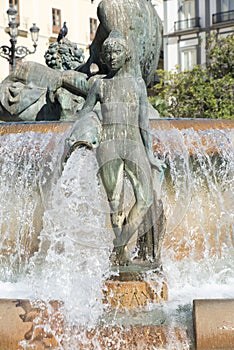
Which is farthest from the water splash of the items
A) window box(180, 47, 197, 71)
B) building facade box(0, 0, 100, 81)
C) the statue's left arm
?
window box(180, 47, 197, 71)

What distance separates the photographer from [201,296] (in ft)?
17.9

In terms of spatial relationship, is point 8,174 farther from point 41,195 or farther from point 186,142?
point 186,142

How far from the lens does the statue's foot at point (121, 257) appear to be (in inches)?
191

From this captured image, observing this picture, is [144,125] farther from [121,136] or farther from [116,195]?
[116,195]

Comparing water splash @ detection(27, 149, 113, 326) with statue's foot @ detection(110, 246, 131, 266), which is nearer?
water splash @ detection(27, 149, 113, 326)

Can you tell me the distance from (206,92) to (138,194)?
65.5 feet

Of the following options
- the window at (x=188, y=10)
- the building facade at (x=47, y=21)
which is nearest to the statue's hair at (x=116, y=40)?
the building facade at (x=47, y=21)

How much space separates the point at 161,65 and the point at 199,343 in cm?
4161

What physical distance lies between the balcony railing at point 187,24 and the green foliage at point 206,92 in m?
12.9

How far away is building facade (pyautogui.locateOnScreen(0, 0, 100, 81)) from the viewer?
130 feet

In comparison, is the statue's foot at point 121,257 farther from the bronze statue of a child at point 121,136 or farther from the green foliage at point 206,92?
the green foliage at point 206,92

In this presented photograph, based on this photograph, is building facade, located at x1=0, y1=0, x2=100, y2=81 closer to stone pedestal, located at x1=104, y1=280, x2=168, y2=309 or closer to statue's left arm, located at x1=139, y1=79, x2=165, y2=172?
statue's left arm, located at x1=139, y1=79, x2=165, y2=172

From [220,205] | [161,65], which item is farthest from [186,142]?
[161,65]

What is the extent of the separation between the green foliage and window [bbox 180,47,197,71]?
12.4m
